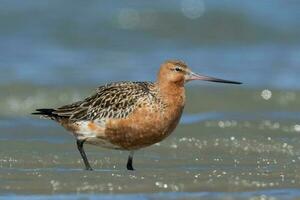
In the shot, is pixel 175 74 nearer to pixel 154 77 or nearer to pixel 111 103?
pixel 111 103

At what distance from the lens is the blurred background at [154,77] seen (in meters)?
10.3

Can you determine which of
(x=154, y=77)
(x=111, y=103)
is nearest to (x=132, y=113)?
(x=111, y=103)

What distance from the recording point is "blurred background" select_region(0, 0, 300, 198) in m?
10.3

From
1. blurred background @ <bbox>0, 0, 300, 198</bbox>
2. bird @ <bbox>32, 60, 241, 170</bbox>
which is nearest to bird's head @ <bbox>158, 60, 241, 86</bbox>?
bird @ <bbox>32, 60, 241, 170</bbox>

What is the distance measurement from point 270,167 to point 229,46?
958cm

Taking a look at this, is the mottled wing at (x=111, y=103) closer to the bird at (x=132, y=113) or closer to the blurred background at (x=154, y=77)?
the bird at (x=132, y=113)

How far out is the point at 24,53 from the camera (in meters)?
18.8

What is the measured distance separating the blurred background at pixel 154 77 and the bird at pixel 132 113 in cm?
38

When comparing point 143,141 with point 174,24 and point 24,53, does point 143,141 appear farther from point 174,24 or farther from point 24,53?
point 174,24

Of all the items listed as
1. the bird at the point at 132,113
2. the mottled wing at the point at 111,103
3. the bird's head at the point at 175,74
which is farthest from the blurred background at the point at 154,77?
the bird's head at the point at 175,74

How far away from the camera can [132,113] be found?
Result: 35.0 feet

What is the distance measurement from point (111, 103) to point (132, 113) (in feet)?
1.22

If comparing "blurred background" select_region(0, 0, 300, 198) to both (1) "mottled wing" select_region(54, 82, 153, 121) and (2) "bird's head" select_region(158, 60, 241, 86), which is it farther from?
(2) "bird's head" select_region(158, 60, 241, 86)

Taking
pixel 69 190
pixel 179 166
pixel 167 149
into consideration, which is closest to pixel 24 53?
pixel 167 149
